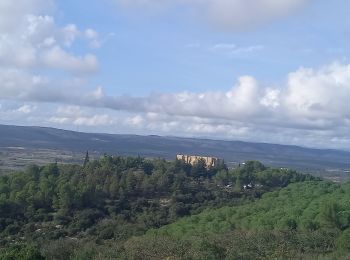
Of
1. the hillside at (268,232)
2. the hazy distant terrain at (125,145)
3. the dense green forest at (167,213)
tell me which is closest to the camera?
the hillside at (268,232)

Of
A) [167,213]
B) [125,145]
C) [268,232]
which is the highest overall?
[125,145]

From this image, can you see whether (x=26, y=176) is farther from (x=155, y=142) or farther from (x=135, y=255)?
(x=155, y=142)

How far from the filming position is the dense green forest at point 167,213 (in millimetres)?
27078

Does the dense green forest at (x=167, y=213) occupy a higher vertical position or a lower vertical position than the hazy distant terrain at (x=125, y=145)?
lower

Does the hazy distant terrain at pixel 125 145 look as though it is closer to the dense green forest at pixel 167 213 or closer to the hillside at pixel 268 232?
the dense green forest at pixel 167 213

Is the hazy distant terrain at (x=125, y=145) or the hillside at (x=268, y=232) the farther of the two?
the hazy distant terrain at (x=125, y=145)

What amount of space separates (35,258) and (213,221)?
21.4 metres

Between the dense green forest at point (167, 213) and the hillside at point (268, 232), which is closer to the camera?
the hillside at point (268, 232)

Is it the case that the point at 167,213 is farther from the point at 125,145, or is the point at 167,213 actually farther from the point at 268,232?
the point at 125,145

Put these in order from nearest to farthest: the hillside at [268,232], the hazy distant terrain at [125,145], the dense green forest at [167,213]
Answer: the hillside at [268,232], the dense green forest at [167,213], the hazy distant terrain at [125,145]

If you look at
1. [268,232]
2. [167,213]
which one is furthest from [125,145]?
[268,232]

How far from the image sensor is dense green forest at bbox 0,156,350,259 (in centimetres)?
2708

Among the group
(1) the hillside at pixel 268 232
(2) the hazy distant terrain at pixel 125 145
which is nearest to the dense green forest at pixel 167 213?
(1) the hillside at pixel 268 232

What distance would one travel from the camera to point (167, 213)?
5025 centimetres
